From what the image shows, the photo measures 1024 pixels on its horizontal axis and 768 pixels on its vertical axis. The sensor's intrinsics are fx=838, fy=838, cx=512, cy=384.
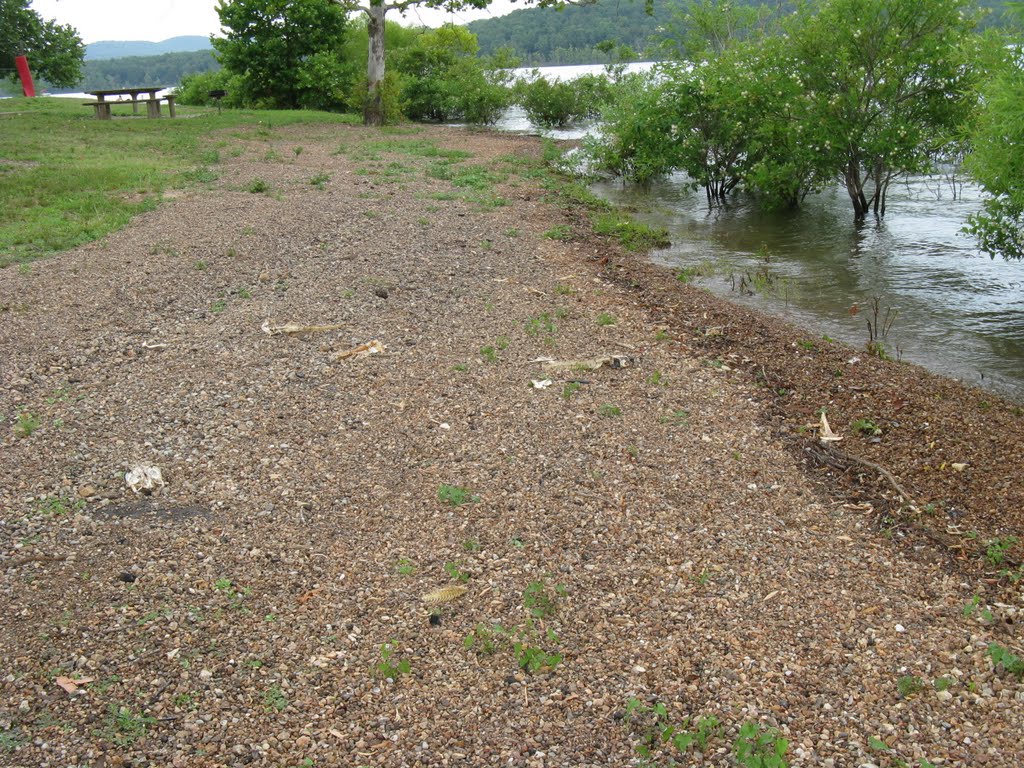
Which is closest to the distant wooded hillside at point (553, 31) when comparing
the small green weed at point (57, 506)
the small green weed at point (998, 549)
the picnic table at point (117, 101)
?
the picnic table at point (117, 101)

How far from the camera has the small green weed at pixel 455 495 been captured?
4527mm

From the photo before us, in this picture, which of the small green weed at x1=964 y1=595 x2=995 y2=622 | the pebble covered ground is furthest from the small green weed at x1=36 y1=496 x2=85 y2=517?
the small green weed at x1=964 y1=595 x2=995 y2=622

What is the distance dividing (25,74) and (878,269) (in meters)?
34.0

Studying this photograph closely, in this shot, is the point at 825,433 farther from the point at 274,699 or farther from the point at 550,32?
the point at 550,32

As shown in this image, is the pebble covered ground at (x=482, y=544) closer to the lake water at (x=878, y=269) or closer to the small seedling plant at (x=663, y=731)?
the small seedling plant at (x=663, y=731)

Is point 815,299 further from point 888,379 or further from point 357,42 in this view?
point 357,42

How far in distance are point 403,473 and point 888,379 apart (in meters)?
3.90

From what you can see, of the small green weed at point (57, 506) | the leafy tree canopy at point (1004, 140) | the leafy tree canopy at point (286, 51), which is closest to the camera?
the small green weed at point (57, 506)

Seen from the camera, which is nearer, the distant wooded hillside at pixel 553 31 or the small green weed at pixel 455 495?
the small green weed at pixel 455 495

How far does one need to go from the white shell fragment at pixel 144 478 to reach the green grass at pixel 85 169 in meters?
5.59

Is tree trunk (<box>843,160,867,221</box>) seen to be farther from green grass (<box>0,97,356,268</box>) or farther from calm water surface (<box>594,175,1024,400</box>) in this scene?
green grass (<box>0,97,356,268</box>)

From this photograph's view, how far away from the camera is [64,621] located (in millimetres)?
3521

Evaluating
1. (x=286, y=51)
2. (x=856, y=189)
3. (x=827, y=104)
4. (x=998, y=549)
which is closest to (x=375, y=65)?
(x=286, y=51)

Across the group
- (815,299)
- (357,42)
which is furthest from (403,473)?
(357,42)
